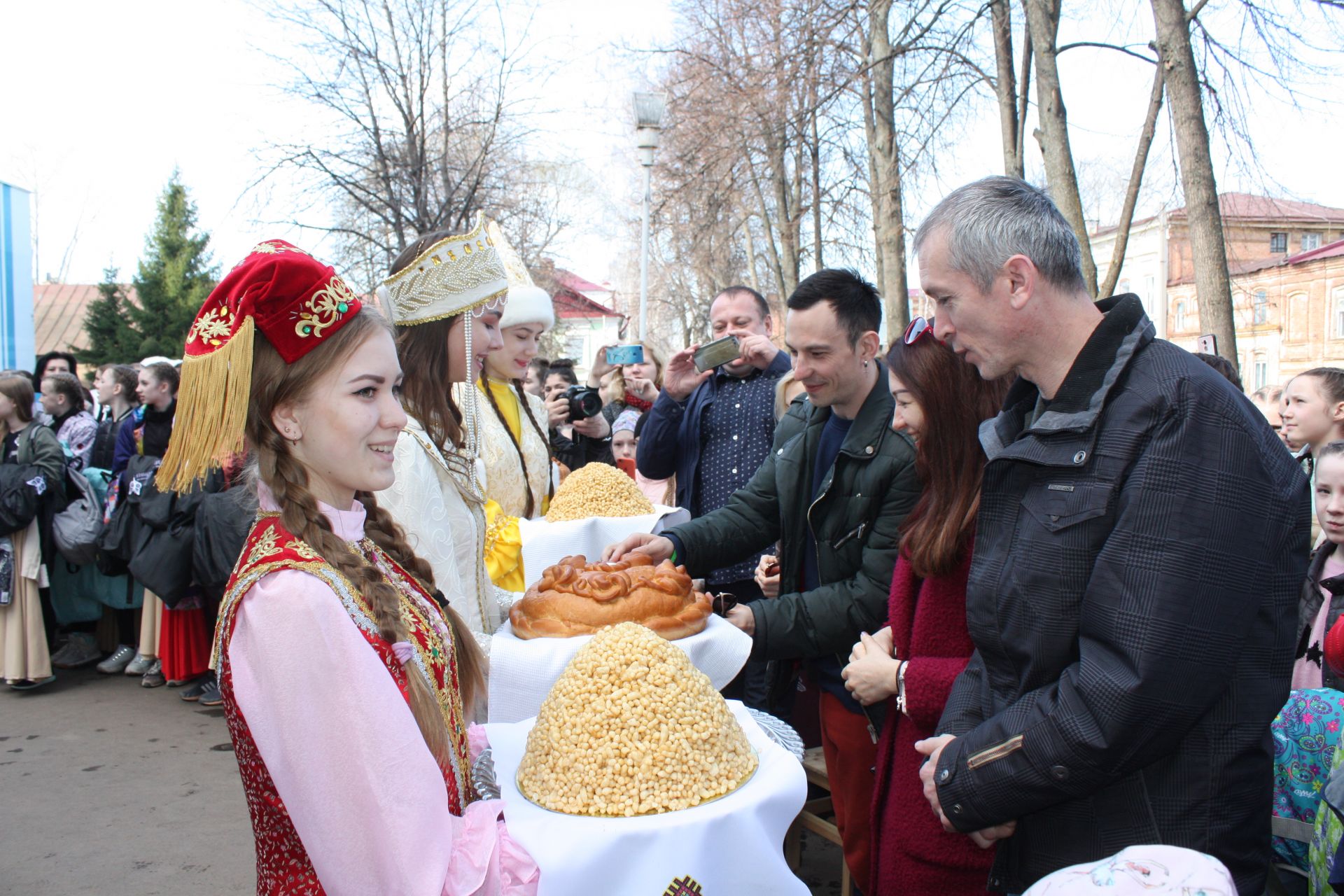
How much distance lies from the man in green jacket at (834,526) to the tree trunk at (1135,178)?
20.0 ft

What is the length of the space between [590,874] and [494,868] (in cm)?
27

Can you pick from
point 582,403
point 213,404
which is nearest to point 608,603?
point 213,404

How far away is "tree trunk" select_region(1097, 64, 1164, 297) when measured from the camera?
27.7ft

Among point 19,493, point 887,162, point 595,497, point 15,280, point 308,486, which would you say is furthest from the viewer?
point 887,162

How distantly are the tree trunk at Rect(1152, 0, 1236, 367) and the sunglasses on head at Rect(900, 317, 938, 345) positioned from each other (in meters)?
5.32

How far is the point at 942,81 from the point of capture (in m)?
11.3

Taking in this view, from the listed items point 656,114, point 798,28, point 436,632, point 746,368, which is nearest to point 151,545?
point 746,368

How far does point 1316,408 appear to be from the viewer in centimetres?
489

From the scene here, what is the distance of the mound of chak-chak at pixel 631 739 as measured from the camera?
194cm

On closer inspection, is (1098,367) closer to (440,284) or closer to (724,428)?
(440,284)

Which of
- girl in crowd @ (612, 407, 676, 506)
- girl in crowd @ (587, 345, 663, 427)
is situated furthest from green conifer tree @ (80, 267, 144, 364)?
girl in crowd @ (612, 407, 676, 506)

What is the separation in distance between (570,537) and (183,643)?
4.80 m

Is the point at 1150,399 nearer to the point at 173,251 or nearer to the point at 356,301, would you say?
the point at 356,301

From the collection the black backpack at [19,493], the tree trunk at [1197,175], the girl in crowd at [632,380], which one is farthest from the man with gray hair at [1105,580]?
the black backpack at [19,493]
